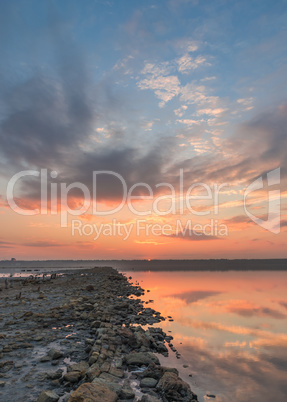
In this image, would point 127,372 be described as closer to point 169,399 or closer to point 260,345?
point 169,399

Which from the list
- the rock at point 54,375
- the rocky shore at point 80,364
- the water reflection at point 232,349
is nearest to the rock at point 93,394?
the rocky shore at point 80,364

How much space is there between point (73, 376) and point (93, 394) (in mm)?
1915

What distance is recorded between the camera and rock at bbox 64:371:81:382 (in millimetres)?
8510

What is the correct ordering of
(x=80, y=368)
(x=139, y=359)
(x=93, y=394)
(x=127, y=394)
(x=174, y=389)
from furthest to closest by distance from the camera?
(x=139, y=359) → (x=80, y=368) → (x=174, y=389) → (x=127, y=394) → (x=93, y=394)

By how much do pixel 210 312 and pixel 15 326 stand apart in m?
18.7

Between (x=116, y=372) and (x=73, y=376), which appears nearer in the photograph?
(x=73, y=376)

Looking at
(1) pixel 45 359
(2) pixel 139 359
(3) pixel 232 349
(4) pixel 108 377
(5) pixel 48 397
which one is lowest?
(3) pixel 232 349

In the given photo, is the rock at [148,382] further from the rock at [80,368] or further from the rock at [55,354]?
the rock at [55,354]

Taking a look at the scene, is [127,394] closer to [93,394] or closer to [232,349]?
[93,394]

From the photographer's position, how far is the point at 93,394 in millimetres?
7020

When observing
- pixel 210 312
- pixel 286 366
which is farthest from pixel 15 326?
pixel 210 312

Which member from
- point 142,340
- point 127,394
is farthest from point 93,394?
point 142,340

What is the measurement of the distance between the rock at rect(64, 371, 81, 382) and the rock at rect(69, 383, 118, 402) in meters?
1.35

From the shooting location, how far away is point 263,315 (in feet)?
84.0
